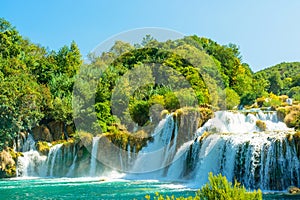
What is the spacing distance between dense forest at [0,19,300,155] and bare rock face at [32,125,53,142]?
1.98 feet

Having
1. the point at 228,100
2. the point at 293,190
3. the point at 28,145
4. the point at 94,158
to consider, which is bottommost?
the point at 293,190

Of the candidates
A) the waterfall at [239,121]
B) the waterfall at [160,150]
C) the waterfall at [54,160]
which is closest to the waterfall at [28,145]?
the waterfall at [54,160]

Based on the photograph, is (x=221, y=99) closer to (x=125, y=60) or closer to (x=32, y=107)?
(x=125, y=60)

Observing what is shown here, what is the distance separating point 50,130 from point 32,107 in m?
3.28

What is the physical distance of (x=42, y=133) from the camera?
32.2m

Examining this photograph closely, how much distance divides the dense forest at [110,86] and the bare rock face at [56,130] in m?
0.16

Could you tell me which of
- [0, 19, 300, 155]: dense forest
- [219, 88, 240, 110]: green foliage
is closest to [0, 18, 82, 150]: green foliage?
[0, 19, 300, 155]: dense forest

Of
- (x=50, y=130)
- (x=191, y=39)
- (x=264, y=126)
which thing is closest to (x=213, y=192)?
(x=264, y=126)

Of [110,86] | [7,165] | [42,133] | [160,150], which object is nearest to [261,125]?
[160,150]

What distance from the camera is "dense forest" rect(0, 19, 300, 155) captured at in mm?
30359

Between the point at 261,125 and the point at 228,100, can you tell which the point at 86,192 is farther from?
the point at 228,100

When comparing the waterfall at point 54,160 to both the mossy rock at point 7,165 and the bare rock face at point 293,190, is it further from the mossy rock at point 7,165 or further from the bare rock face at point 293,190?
the bare rock face at point 293,190

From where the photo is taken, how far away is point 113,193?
1783 centimetres

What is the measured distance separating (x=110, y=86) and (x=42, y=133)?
740cm
